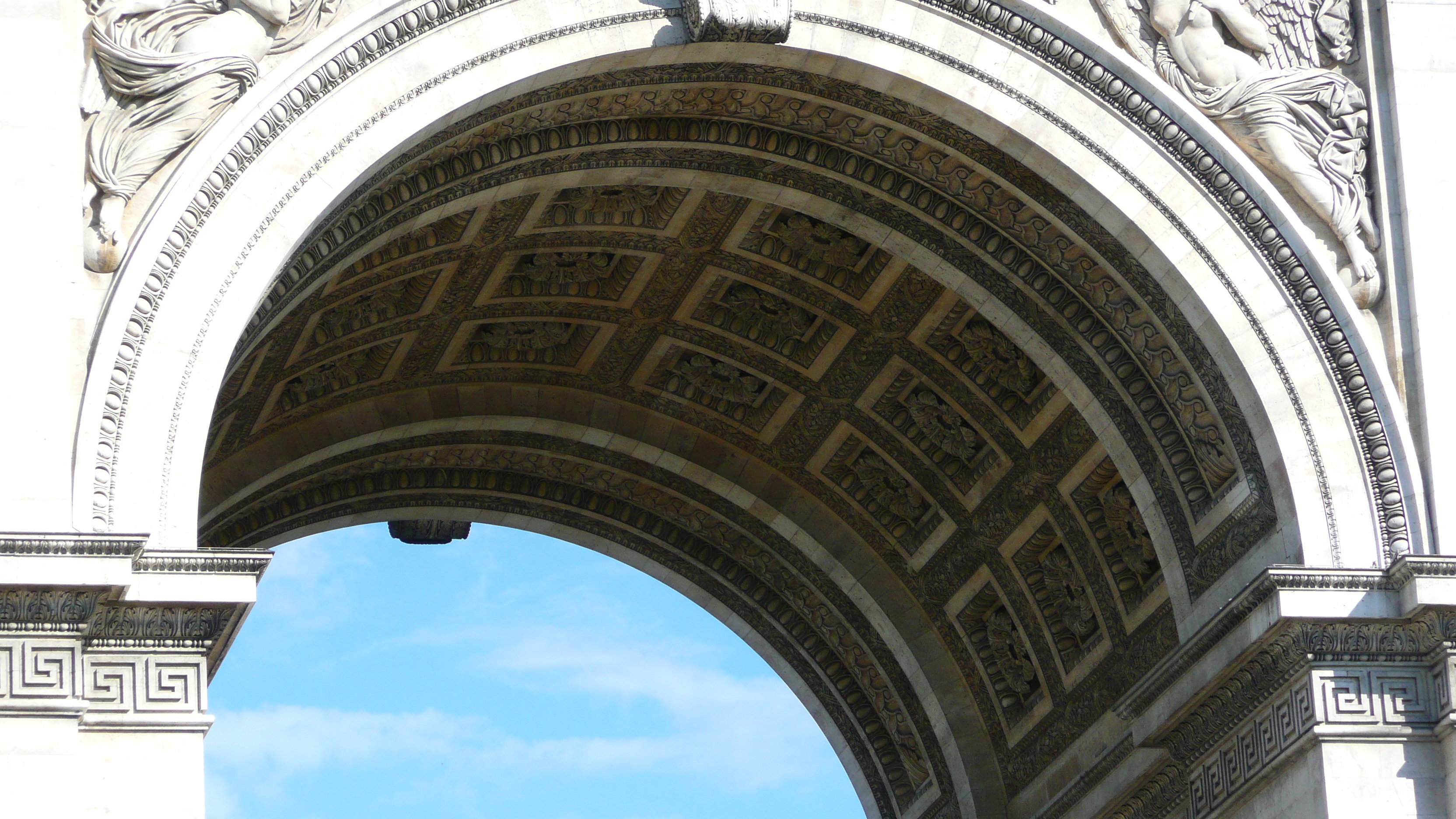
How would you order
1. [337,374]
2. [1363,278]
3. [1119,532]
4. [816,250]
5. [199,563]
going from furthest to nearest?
[337,374], [816,250], [1119,532], [1363,278], [199,563]

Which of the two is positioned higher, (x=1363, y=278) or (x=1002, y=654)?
(x=1363, y=278)

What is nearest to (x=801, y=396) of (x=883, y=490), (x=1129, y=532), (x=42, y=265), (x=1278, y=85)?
(x=883, y=490)

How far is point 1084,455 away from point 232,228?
9.42m

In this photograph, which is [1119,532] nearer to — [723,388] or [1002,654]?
[1002,654]

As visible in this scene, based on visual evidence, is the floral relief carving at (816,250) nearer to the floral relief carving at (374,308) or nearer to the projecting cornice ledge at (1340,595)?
the floral relief carving at (374,308)

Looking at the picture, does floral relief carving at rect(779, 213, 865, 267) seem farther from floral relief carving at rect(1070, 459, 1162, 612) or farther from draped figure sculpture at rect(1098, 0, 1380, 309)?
draped figure sculpture at rect(1098, 0, 1380, 309)

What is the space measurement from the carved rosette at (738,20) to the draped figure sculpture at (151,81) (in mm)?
3274

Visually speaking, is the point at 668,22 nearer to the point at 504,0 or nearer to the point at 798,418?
the point at 504,0

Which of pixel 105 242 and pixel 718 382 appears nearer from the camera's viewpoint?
pixel 105 242

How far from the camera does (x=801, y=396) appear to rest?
2539 cm

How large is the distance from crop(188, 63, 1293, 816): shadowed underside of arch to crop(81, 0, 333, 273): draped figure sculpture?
1657 millimetres

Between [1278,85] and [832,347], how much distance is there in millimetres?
6258

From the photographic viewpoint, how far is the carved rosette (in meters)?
18.8

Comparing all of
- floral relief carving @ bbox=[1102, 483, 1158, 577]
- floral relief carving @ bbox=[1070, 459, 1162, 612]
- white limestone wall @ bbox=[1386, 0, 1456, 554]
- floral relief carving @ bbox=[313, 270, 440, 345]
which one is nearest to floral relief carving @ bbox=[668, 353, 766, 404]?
floral relief carving @ bbox=[313, 270, 440, 345]
